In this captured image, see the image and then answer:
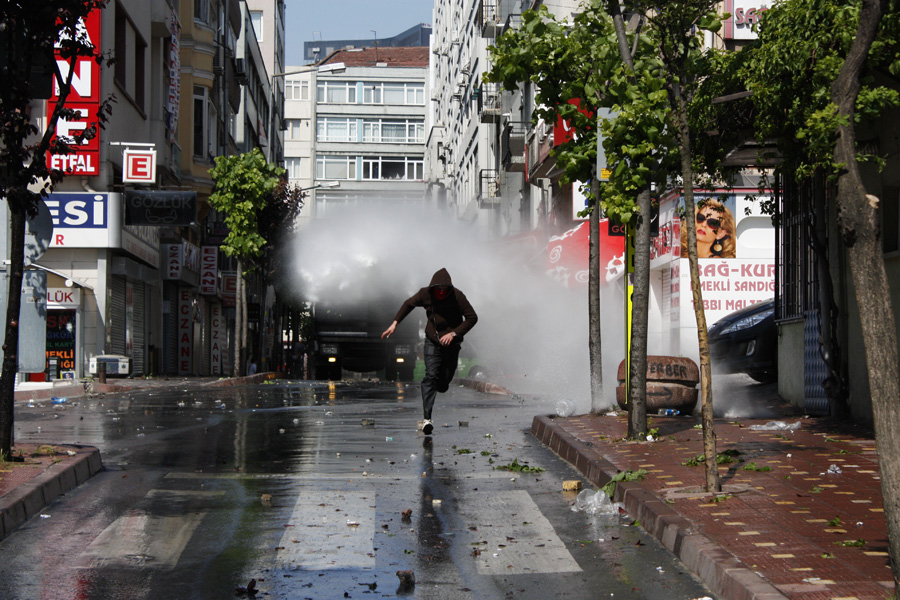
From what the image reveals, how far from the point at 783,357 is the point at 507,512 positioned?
1007 centimetres

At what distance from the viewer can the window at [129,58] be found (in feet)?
95.0

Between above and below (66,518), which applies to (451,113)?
above

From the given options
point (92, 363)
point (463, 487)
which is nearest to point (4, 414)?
point (463, 487)

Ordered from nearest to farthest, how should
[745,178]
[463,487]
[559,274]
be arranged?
[463,487]
[745,178]
[559,274]

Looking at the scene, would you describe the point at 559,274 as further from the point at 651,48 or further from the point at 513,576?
the point at 513,576

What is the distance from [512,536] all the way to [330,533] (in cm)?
107

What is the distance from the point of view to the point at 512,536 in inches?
248

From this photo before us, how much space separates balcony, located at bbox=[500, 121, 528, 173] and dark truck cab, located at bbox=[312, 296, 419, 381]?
7667 millimetres

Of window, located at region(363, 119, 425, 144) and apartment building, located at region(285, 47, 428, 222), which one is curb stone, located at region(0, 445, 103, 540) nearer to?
apartment building, located at region(285, 47, 428, 222)

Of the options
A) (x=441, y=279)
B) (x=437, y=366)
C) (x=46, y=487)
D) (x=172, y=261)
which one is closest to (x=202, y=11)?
(x=172, y=261)

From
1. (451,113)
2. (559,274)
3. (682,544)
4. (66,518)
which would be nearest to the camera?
(682,544)

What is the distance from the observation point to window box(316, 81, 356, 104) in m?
100

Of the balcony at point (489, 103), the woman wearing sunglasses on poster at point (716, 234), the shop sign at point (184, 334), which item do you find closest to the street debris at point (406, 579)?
the woman wearing sunglasses on poster at point (716, 234)

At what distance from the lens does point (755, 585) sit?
456 cm
